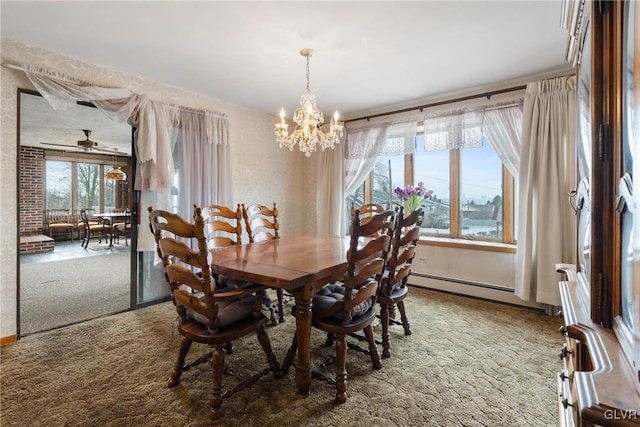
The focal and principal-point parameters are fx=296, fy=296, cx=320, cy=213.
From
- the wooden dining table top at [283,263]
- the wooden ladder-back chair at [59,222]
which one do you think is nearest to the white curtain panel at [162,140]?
the wooden dining table top at [283,263]

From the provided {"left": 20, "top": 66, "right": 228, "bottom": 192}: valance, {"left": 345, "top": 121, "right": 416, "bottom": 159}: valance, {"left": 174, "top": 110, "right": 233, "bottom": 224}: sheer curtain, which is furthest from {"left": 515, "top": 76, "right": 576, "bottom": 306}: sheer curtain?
{"left": 20, "top": 66, "right": 228, "bottom": 192}: valance

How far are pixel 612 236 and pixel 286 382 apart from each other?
5.82 feet

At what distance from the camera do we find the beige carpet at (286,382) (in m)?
1.57

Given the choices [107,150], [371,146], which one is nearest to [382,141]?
[371,146]

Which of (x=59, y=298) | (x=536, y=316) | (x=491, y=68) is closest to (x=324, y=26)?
(x=491, y=68)

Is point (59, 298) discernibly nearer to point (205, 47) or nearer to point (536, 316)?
point (205, 47)

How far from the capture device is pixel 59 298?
11.3 feet

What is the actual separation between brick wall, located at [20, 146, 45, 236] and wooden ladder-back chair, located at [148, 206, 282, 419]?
24.1 feet

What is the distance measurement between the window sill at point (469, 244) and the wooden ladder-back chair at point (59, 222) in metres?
8.23

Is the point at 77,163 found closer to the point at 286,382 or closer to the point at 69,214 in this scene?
the point at 69,214

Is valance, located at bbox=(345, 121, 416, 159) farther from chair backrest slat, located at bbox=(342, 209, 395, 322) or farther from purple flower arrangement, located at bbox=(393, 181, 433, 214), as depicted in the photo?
chair backrest slat, located at bbox=(342, 209, 395, 322)

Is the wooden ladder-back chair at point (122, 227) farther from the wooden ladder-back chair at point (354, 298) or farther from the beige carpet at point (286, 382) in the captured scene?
the wooden ladder-back chair at point (354, 298)

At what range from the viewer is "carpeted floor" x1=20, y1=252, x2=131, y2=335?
2.92 m

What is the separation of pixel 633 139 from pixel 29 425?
2700mm
